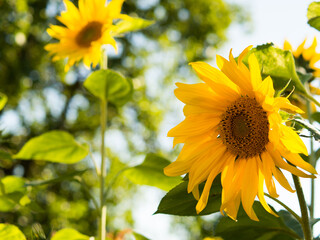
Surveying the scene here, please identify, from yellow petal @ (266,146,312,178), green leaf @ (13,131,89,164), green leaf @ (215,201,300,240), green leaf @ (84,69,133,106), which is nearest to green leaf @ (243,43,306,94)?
yellow petal @ (266,146,312,178)

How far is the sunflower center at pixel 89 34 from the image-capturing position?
1.08 metres

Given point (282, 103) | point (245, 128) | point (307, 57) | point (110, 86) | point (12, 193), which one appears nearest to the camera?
point (282, 103)

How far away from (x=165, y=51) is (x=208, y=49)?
0.67 m

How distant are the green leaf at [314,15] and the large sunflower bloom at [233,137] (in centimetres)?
16

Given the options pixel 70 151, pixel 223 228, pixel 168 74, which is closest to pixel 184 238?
pixel 168 74

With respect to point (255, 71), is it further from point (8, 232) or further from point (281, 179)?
point (8, 232)

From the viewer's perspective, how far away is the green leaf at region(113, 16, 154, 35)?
3.01 feet

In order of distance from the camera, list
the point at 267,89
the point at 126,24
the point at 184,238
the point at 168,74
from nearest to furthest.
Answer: the point at 267,89 < the point at 126,24 < the point at 184,238 < the point at 168,74

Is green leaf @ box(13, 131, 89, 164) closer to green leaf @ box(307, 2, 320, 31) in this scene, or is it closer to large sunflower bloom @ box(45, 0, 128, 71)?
large sunflower bloom @ box(45, 0, 128, 71)

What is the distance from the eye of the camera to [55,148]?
3.37ft

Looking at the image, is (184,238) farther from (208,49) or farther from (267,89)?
(267,89)

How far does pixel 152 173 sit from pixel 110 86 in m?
0.25

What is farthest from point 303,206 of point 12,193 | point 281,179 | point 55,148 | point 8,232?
point 55,148

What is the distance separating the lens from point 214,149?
59cm
